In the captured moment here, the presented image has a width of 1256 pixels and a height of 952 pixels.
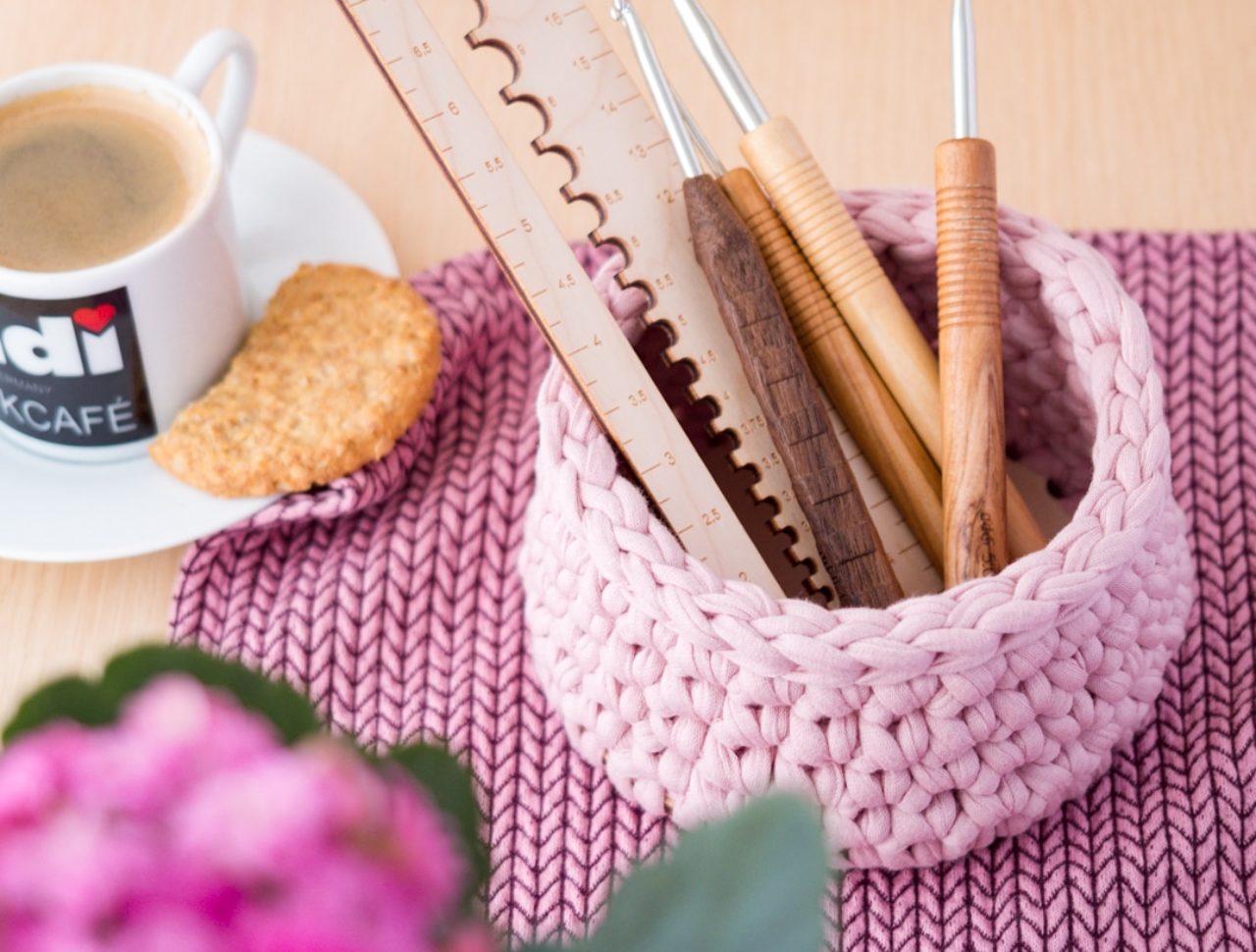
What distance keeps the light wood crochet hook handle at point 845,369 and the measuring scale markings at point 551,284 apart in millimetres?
43

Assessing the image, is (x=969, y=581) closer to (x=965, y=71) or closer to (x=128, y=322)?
(x=965, y=71)

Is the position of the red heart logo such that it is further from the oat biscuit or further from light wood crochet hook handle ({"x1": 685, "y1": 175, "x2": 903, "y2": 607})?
light wood crochet hook handle ({"x1": 685, "y1": 175, "x2": 903, "y2": 607})

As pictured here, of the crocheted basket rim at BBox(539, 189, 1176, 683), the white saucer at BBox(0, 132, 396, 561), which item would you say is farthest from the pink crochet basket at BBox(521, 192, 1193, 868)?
the white saucer at BBox(0, 132, 396, 561)

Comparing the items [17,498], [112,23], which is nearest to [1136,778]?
[17,498]

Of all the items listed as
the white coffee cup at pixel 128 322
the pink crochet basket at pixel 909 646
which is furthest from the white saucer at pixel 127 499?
the pink crochet basket at pixel 909 646

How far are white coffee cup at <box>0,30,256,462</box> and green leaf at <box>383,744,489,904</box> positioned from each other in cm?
28

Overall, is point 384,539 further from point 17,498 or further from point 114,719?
point 114,719

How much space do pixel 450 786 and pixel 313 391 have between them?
0.29m

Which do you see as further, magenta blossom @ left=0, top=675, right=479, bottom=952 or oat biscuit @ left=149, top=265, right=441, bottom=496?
oat biscuit @ left=149, top=265, right=441, bottom=496

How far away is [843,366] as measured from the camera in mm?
342

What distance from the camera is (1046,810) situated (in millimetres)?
346

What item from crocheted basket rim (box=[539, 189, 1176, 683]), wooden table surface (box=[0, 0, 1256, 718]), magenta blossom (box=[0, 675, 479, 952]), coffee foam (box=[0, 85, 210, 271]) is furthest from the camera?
wooden table surface (box=[0, 0, 1256, 718])

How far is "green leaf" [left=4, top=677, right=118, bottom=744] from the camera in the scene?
0.12 meters

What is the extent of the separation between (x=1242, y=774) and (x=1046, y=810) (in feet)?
0.18
